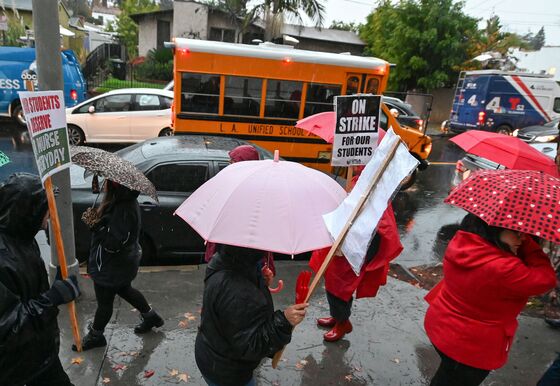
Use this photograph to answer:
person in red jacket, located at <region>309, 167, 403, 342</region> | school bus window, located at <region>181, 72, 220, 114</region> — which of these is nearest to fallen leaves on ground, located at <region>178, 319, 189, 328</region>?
person in red jacket, located at <region>309, 167, 403, 342</region>

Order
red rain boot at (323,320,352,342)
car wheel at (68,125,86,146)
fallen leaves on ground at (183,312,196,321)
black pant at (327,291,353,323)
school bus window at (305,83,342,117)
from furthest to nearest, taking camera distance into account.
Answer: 1. car wheel at (68,125,86,146)
2. school bus window at (305,83,342,117)
3. fallen leaves on ground at (183,312,196,321)
4. red rain boot at (323,320,352,342)
5. black pant at (327,291,353,323)

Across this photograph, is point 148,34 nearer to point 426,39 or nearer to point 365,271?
point 426,39

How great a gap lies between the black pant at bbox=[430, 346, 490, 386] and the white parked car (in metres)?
10.1

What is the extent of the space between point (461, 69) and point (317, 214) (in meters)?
21.6

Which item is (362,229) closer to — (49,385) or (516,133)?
(49,385)

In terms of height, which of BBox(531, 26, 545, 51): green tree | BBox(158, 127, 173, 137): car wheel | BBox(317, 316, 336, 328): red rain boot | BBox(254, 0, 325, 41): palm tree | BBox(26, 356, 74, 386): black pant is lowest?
BBox(317, 316, 336, 328): red rain boot

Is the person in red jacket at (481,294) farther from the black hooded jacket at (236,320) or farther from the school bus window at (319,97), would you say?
the school bus window at (319,97)

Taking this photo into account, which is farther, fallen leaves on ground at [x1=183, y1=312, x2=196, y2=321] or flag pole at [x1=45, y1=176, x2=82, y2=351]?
fallen leaves on ground at [x1=183, y1=312, x2=196, y2=321]

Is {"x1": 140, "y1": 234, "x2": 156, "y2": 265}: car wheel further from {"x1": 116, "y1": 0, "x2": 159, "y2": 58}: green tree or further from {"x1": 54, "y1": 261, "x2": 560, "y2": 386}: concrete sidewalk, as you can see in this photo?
{"x1": 116, "y1": 0, "x2": 159, "y2": 58}: green tree

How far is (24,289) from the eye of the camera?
2219 mm

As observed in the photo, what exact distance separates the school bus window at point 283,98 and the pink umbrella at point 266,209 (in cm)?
734

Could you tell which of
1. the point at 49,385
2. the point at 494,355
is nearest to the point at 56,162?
the point at 49,385

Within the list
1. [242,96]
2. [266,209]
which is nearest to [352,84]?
[242,96]

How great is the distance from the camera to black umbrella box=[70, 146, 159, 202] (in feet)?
9.77
